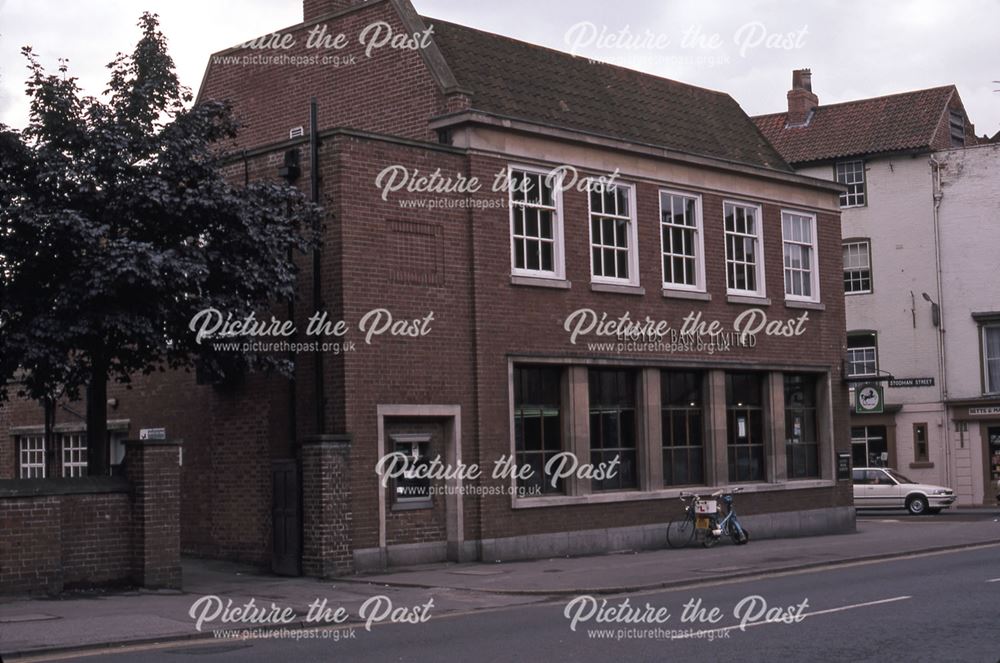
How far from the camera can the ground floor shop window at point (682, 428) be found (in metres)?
26.8

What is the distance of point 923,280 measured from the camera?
4681cm

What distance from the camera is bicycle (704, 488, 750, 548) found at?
83.8 ft

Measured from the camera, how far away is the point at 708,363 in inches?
1078

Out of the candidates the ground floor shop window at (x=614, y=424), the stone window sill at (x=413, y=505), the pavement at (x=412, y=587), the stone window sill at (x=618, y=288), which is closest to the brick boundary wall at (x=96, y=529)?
the pavement at (x=412, y=587)

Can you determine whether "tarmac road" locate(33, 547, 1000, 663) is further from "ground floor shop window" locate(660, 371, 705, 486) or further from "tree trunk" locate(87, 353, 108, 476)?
"ground floor shop window" locate(660, 371, 705, 486)

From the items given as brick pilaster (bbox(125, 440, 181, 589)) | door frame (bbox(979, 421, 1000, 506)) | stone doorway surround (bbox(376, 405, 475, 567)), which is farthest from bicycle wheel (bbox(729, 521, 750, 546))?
door frame (bbox(979, 421, 1000, 506))

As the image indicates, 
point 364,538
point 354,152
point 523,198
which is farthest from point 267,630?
point 523,198

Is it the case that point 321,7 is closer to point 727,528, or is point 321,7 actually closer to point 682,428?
point 682,428

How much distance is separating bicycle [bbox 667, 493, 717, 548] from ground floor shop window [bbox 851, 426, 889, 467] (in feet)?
74.7

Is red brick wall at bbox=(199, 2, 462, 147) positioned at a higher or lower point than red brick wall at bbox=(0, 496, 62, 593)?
higher

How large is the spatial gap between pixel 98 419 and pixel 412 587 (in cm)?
549

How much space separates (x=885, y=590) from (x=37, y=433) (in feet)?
64.2

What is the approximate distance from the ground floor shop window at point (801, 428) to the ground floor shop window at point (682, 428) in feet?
10.9

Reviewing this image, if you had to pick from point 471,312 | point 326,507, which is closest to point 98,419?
point 326,507
